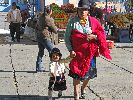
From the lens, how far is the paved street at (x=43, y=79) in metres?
8.89

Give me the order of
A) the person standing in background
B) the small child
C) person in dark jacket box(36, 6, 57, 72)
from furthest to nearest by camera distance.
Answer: the person standing in background → person in dark jacket box(36, 6, 57, 72) → the small child

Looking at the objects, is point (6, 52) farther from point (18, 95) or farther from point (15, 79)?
point (18, 95)

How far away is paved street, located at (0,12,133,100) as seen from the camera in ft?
29.2

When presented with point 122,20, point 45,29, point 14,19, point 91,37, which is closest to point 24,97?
point 91,37

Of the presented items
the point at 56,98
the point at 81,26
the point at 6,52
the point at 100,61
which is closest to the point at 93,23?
the point at 81,26

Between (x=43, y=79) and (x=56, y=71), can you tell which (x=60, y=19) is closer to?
(x=43, y=79)

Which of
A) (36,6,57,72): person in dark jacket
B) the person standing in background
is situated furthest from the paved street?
the person standing in background

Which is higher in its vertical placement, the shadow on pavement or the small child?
the small child

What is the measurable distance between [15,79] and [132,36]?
12512mm

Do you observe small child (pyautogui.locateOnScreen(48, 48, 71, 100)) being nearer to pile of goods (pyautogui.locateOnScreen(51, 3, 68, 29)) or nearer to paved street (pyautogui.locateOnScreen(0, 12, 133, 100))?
paved street (pyautogui.locateOnScreen(0, 12, 133, 100))

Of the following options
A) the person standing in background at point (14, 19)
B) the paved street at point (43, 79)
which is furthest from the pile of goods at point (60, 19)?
the paved street at point (43, 79)

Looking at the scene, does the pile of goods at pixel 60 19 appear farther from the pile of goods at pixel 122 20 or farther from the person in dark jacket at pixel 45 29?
the person in dark jacket at pixel 45 29

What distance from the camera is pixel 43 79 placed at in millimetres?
10812

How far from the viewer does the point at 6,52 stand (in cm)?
1691
